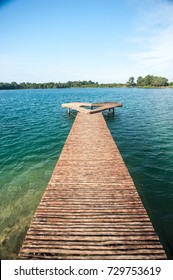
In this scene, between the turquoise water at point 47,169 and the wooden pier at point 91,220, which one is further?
the turquoise water at point 47,169

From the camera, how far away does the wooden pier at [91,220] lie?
551cm

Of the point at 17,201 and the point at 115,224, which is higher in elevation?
the point at 115,224

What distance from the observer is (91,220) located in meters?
6.68

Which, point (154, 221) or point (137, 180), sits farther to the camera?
point (137, 180)

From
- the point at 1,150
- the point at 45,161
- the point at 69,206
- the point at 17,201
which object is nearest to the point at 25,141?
the point at 1,150

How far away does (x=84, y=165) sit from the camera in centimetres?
1089

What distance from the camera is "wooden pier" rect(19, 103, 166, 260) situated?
5.51m

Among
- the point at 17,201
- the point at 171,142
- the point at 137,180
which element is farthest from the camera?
the point at 171,142

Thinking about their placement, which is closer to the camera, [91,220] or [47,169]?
[91,220]

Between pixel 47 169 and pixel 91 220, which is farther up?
pixel 91 220

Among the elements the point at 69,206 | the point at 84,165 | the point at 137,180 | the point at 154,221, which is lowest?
the point at 154,221

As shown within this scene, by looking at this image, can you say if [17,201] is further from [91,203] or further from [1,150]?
[1,150]

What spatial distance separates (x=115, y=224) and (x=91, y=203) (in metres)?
1.41

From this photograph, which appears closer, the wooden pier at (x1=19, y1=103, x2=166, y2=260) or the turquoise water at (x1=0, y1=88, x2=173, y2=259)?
the wooden pier at (x1=19, y1=103, x2=166, y2=260)
